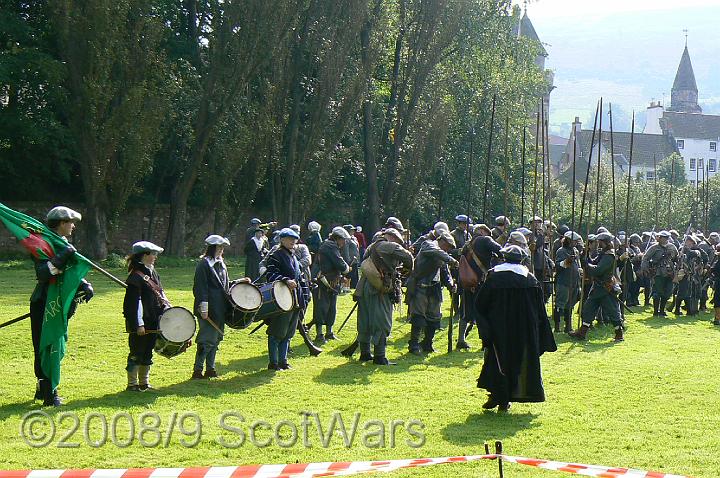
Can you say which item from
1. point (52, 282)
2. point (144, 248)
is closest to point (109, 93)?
point (144, 248)

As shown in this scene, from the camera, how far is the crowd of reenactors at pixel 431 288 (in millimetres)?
10930

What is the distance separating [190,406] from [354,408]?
1740mm

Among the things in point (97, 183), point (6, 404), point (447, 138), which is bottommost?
point (6, 404)

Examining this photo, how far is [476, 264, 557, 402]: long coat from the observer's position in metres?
10.8

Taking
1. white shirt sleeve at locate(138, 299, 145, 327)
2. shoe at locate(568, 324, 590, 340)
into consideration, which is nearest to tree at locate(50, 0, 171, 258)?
shoe at locate(568, 324, 590, 340)

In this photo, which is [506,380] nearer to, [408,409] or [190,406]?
[408,409]

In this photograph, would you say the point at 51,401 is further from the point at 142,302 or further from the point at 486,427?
the point at 486,427

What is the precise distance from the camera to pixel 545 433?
32.0ft

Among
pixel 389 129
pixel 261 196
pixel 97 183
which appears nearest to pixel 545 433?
pixel 97 183

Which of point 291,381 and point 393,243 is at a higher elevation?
point 393,243

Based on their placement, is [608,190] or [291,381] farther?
[608,190]

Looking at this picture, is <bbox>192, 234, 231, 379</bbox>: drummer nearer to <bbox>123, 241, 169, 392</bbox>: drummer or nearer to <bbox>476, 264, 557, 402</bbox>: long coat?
<bbox>123, 241, 169, 392</bbox>: drummer

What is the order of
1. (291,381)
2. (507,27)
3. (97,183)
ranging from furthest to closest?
(507,27)
(97,183)
(291,381)

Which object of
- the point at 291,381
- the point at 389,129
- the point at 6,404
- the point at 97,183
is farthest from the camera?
the point at 389,129
